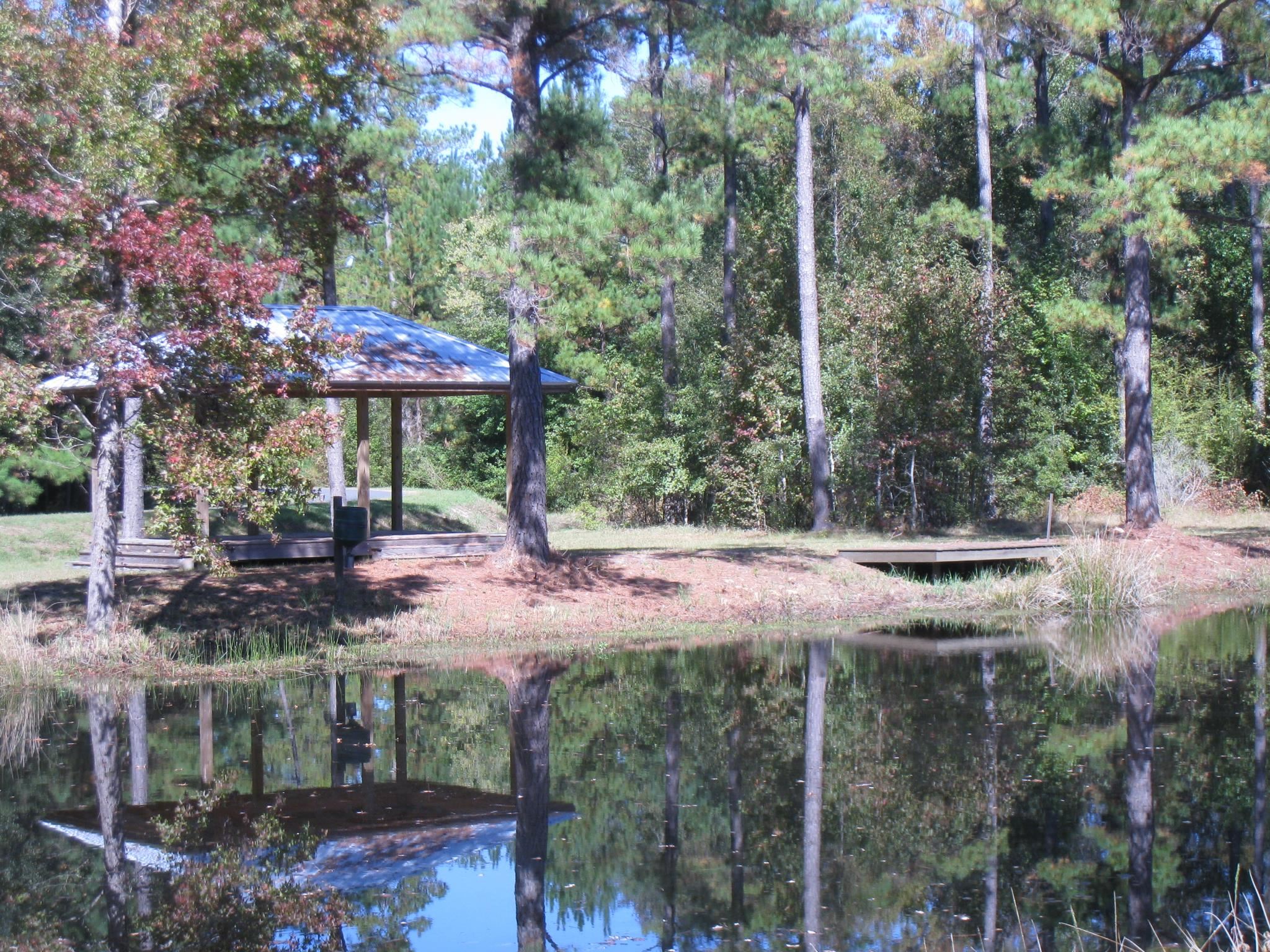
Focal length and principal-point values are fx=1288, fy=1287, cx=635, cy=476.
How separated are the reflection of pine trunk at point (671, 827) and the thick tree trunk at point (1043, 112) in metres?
14.6

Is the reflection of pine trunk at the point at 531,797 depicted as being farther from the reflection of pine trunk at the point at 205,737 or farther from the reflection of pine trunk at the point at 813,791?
the reflection of pine trunk at the point at 205,737

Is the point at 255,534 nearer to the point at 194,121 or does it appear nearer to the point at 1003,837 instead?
the point at 194,121

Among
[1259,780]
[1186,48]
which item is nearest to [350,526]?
[1259,780]

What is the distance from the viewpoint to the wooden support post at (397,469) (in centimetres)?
2041

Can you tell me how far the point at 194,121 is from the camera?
1307 cm

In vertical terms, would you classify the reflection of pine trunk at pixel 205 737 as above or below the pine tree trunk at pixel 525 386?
below

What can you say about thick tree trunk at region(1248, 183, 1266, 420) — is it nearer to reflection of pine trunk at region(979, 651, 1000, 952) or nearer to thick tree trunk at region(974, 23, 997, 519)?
thick tree trunk at region(974, 23, 997, 519)

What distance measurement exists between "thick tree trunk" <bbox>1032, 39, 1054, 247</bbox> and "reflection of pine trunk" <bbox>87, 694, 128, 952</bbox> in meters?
16.9

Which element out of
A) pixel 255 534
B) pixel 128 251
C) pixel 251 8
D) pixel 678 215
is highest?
pixel 251 8

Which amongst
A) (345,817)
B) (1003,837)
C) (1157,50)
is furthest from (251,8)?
(1157,50)

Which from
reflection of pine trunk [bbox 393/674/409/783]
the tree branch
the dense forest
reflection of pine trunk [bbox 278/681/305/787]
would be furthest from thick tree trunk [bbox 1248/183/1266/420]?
reflection of pine trunk [bbox 278/681/305/787]

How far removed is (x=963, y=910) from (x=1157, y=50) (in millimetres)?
Answer: 17219

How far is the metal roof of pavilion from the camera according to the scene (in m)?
17.3

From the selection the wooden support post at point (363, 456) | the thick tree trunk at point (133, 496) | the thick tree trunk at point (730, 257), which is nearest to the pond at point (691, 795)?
the wooden support post at point (363, 456)
